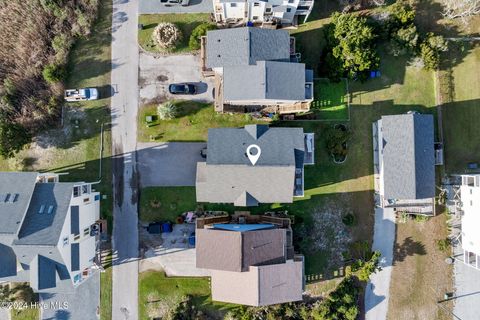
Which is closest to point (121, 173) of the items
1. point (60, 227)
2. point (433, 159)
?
point (60, 227)

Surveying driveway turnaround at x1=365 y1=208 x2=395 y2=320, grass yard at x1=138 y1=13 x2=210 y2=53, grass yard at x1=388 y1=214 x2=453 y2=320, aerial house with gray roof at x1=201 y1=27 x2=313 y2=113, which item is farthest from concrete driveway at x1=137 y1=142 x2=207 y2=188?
grass yard at x1=388 y1=214 x2=453 y2=320

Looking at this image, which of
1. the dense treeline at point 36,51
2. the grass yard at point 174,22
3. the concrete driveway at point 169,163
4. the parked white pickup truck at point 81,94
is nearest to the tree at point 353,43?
the grass yard at point 174,22

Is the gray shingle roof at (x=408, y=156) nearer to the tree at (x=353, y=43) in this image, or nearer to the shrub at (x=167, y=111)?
the tree at (x=353, y=43)

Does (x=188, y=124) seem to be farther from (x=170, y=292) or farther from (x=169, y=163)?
(x=170, y=292)

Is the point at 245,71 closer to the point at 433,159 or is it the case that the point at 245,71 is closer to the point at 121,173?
the point at 121,173

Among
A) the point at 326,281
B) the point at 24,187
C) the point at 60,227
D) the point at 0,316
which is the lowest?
the point at 0,316
